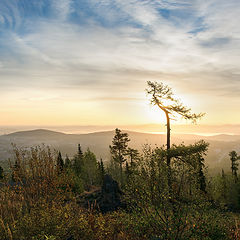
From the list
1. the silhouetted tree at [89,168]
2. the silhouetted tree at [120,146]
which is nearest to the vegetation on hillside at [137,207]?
the silhouetted tree at [120,146]

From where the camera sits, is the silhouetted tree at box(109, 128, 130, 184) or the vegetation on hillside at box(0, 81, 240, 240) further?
the silhouetted tree at box(109, 128, 130, 184)

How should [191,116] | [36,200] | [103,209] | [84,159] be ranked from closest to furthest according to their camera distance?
[36,200] < [191,116] < [103,209] < [84,159]

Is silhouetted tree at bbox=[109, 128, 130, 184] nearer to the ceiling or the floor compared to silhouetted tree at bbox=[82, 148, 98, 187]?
nearer to the ceiling

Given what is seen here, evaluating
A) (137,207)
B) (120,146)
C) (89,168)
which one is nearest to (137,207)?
(137,207)

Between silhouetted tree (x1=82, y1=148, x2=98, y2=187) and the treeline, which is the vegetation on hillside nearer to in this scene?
the treeline

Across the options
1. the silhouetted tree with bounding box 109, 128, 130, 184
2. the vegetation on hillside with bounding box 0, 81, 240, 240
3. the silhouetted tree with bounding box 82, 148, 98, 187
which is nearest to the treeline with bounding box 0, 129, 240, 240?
the vegetation on hillside with bounding box 0, 81, 240, 240

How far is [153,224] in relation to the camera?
9.49 meters

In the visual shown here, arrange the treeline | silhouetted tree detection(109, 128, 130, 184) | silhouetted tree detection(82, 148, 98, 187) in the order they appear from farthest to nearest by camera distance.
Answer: silhouetted tree detection(82, 148, 98, 187), silhouetted tree detection(109, 128, 130, 184), the treeline

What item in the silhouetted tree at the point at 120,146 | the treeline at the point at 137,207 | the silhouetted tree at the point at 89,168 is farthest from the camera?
the silhouetted tree at the point at 89,168

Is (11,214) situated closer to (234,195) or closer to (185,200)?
(185,200)

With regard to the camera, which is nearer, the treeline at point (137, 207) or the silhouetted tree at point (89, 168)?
the treeline at point (137, 207)

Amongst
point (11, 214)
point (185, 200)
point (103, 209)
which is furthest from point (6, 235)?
point (103, 209)

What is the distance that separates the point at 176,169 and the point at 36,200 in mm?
7969

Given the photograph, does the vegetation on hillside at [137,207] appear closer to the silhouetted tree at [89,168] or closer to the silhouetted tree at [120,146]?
the silhouetted tree at [120,146]
